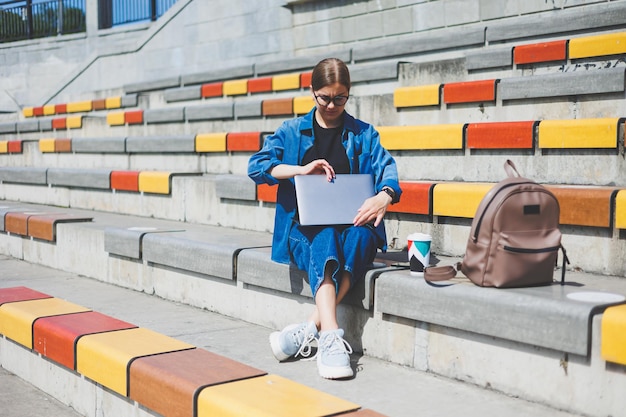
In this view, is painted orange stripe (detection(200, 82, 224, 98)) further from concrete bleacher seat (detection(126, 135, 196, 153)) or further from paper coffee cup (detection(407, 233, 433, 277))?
Answer: paper coffee cup (detection(407, 233, 433, 277))

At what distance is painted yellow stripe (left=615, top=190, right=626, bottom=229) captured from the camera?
2.71 meters

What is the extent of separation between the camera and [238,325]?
10.5 feet

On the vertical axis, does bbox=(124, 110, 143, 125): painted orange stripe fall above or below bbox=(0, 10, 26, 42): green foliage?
below

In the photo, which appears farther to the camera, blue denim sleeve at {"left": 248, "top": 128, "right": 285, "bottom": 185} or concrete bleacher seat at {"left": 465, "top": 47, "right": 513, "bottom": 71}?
concrete bleacher seat at {"left": 465, "top": 47, "right": 513, "bottom": 71}

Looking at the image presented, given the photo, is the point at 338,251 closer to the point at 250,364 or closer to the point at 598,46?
the point at 250,364

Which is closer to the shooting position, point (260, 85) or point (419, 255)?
point (419, 255)

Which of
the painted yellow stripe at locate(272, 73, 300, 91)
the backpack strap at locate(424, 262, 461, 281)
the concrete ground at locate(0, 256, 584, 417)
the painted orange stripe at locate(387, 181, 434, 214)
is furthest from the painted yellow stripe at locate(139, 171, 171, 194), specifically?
the backpack strap at locate(424, 262, 461, 281)

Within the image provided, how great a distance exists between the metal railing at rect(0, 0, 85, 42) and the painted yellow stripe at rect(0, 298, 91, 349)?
11.9 m

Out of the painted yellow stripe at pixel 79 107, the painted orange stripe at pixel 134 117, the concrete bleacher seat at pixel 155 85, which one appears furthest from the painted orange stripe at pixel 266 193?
the painted yellow stripe at pixel 79 107

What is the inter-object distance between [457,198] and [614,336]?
125cm

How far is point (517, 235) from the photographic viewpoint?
233cm

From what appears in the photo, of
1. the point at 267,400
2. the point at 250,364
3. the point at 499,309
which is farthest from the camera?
the point at 250,364

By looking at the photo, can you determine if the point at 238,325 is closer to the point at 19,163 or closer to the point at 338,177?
the point at 338,177

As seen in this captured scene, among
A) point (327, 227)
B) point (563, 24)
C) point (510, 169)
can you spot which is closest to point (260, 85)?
point (563, 24)
